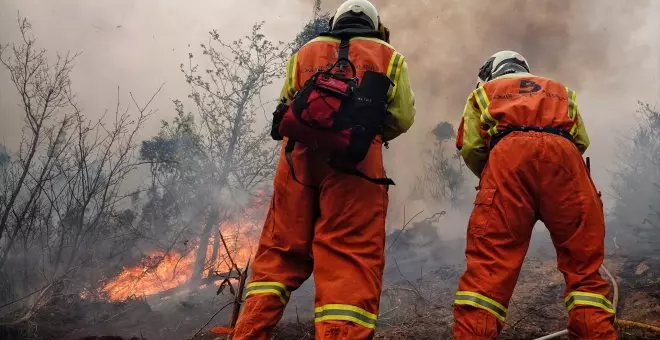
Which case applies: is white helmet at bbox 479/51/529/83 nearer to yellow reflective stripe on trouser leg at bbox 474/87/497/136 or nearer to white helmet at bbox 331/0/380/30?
yellow reflective stripe on trouser leg at bbox 474/87/497/136

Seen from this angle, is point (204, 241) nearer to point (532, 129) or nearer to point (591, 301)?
point (532, 129)

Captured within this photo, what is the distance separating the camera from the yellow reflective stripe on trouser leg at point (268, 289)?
1.96m

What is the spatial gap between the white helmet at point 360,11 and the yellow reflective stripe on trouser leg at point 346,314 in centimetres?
181

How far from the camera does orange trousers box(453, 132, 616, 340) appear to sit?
7.04 ft

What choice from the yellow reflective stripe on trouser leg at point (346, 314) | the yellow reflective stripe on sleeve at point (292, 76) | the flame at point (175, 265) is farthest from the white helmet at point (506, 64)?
the flame at point (175, 265)

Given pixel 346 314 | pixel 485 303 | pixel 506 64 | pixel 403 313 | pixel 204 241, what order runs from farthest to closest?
pixel 204 241, pixel 403 313, pixel 506 64, pixel 485 303, pixel 346 314

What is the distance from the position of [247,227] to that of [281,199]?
9429mm

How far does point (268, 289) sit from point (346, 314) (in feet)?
1.39

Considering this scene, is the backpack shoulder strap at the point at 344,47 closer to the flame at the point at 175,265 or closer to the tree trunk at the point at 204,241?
the flame at the point at 175,265

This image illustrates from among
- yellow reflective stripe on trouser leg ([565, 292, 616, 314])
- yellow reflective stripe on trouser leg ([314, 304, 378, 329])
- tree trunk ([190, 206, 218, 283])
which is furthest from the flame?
yellow reflective stripe on trouser leg ([565, 292, 616, 314])

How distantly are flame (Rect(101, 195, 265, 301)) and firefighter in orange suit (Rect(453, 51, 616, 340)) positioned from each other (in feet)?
10.8

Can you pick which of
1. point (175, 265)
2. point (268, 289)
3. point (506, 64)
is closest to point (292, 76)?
point (268, 289)

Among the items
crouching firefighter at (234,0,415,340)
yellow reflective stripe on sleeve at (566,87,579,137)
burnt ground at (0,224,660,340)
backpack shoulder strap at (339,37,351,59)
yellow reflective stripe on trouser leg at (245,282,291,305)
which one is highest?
backpack shoulder strap at (339,37,351,59)

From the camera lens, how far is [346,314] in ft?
5.76
